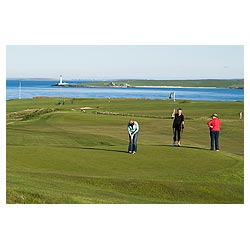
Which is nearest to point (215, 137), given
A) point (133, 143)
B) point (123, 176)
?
point (133, 143)

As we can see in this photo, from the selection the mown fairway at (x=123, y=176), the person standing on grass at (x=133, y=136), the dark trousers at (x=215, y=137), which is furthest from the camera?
the dark trousers at (x=215, y=137)

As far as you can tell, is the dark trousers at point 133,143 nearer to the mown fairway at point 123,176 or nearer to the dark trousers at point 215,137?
the mown fairway at point 123,176

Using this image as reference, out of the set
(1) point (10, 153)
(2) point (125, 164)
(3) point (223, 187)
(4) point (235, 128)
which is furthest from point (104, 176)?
(4) point (235, 128)

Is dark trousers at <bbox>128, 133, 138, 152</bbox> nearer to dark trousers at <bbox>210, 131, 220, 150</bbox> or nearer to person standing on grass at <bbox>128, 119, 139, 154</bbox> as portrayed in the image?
person standing on grass at <bbox>128, 119, 139, 154</bbox>

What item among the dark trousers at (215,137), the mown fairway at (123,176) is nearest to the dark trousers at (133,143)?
the mown fairway at (123,176)

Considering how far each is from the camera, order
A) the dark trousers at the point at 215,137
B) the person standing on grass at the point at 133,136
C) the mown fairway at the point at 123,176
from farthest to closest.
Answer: the dark trousers at the point at 215,137
the person standing on grass at the point at 133,136
the mown fairway at the point at 123,176

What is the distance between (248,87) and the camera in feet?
64.0

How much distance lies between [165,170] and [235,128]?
29.0 meters

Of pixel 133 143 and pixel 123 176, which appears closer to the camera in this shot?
pixel 123 176

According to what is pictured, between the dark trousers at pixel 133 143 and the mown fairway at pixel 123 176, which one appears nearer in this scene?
the mown fairway at pixel 123 176

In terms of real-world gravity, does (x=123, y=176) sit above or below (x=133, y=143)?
below

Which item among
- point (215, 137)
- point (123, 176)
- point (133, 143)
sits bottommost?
point (123, 176)

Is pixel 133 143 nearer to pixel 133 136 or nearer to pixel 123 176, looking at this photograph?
pixel 133 136

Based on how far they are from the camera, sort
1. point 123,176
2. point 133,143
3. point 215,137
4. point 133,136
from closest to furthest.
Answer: point 123,176 → point 133,136 → point 133,143 → point 215,137
